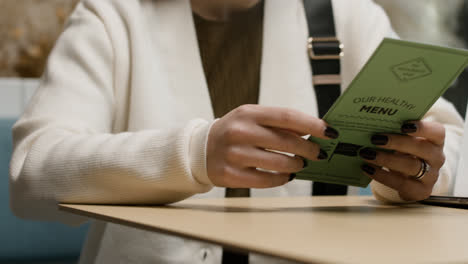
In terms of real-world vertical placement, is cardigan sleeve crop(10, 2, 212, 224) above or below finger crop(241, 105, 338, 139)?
below

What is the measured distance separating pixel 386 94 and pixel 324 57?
1.66 feet

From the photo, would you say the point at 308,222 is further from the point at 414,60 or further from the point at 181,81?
the point at 181,81

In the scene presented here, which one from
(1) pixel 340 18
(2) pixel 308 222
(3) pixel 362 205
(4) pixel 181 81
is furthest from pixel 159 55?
(2) pixel 308 222

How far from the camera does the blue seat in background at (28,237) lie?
4.82 ft

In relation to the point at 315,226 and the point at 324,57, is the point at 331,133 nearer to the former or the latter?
the point at 315,226

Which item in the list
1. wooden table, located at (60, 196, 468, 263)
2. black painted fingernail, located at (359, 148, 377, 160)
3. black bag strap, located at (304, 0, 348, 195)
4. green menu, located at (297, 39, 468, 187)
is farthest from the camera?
black bag strap, located at (304, 0, 348, 195)

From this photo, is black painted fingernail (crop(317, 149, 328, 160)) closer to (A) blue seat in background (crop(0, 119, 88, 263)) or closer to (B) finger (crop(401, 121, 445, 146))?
(B) finger (crop(401, 121, 445, 146))

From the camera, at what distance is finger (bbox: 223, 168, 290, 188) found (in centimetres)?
58

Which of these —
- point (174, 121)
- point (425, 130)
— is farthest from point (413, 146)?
point (174, 121)

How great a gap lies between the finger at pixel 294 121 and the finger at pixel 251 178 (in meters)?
0.05

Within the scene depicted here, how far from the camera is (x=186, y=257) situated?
0.83m

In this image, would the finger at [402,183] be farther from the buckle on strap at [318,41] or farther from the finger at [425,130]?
the buckle on strap at [318,41]

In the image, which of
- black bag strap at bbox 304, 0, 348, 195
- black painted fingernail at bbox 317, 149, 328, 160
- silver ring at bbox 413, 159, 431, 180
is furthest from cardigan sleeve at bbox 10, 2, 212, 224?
black bag strap at bbox 304, 0, 348, 195

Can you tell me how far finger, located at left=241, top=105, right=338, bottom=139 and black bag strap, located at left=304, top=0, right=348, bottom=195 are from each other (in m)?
0.47
